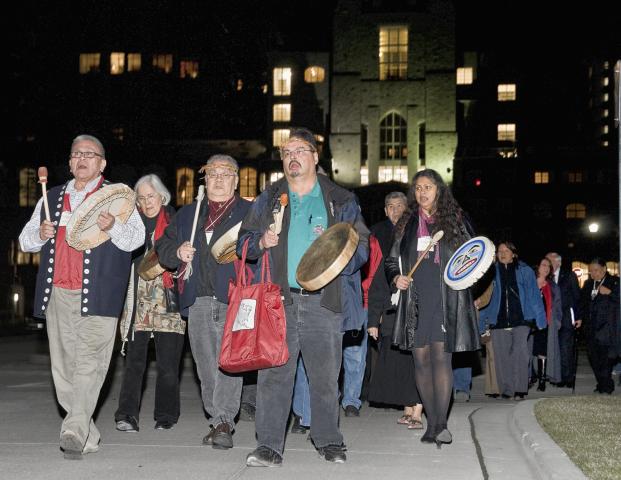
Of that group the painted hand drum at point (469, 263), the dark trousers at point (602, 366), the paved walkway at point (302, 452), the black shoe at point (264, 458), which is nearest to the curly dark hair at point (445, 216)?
the painted hand drum at point (469, 263)

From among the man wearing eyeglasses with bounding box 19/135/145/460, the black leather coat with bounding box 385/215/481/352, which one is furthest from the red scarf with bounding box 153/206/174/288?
the black leather coat with bounding box 385/215/481/352

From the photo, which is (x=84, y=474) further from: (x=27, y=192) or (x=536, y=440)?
(x=27, y=192)

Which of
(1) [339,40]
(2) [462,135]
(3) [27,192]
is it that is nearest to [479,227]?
(2) [462,135]

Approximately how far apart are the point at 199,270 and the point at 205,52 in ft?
272

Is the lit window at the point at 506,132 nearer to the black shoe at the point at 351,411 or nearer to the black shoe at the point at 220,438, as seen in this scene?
the black shoe at the point at 351,411

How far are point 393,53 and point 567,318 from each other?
260 ft

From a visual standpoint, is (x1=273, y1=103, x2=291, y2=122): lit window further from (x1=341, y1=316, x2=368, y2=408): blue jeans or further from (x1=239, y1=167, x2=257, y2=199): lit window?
(x1=341, y1=316, x2=368, y2=408): blue jeans

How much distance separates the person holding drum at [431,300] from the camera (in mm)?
7977

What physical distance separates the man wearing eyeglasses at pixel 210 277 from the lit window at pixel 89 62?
82.7 m

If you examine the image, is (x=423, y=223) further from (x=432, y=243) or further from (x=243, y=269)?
(x=243, y=269)

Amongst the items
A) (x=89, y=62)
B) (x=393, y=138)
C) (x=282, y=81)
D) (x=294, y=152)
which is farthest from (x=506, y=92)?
(x=294, y=152)

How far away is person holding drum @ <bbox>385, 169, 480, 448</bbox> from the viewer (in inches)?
314

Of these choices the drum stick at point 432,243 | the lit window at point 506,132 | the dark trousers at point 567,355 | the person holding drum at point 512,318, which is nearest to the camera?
the drum stick at point 432,243

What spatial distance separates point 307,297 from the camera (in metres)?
7.14
